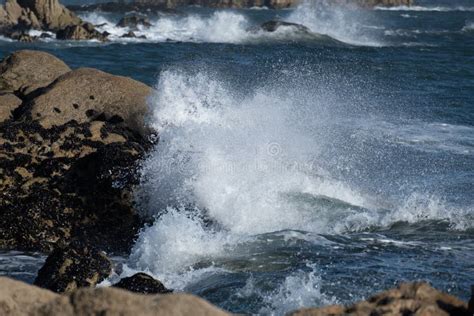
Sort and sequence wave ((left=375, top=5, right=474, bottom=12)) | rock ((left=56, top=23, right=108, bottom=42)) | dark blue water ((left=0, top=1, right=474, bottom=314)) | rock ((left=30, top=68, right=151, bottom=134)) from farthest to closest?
Result: wave ((left=375, top=5, right=474, bottom=12)), rock ((left=56, top=23, right=108, bottom=42)), rock ((left=30, top=68, right=151, bottom=134)), dark blue water ((left=0, top=1, right=474, bottom=314))

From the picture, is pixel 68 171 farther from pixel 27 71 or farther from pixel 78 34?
pixel 78 34

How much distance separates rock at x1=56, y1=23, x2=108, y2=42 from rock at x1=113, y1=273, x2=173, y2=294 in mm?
30280

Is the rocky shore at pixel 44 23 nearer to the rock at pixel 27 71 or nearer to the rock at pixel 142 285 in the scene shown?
the rock at pixel 27 71

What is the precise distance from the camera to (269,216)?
1173cm

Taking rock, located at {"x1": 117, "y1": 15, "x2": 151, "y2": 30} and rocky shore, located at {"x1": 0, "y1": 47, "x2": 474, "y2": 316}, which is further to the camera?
rock, located at {"x1": 117, "y1": 15, "x2": 151, "y2": 30}

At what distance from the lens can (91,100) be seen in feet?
42.2

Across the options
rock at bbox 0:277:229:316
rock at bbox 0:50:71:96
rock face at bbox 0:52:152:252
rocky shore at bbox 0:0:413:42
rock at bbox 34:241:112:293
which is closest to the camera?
rock at bbox 0:277:229:316

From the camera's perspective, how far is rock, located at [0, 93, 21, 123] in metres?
12.8

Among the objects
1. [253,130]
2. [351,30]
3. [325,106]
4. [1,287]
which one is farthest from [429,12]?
[1,287]

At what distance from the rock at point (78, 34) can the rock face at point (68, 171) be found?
25.2m

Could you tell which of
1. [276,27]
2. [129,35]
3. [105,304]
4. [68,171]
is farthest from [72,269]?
[276,27]

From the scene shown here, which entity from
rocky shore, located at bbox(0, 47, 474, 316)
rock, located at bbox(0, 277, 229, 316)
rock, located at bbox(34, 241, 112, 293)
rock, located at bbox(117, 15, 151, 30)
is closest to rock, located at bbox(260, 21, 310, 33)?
rock, located at bbox(117, 15, 151, 30)

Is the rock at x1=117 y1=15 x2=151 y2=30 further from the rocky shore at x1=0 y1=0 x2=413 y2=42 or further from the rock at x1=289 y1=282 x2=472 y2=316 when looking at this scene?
the rock at x1=289 y1=282 x2=472 y2=316

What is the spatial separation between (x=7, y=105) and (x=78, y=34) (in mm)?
25358
